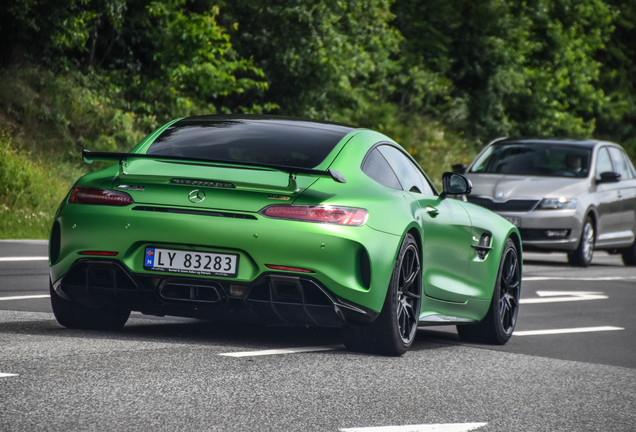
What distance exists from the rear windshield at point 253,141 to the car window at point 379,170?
22 cm

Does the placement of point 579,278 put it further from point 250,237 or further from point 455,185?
point 250,237

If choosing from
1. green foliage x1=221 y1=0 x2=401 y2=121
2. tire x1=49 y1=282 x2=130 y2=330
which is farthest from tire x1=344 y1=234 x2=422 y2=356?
green foliage x1=221 y1=0 x2=401 y2=121

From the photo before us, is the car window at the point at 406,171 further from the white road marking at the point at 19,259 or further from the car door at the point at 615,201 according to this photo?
the car door at the point at 615,201

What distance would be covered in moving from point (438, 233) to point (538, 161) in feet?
34.8

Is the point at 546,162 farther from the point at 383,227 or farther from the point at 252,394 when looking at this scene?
the point at 252,394

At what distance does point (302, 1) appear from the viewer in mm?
25656

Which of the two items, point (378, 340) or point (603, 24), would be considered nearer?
point (378, 340)

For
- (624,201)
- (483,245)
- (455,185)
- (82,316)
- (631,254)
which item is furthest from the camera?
(631,254)

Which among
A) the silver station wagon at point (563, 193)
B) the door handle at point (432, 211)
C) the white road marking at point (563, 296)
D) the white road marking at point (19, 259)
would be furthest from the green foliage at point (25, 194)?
the door handle at point (432, 211)

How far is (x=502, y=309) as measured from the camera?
9.00 meters

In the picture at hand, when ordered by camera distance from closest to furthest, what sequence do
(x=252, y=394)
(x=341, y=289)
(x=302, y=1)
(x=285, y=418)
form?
(x=285, y=418), (x=252, y=394), (x=341, y=289), (x=302, y=1)

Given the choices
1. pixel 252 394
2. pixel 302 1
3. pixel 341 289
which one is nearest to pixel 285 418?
pixel 252 394

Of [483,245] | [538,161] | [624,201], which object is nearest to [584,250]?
[538,161]

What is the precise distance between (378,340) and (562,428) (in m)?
1.86
